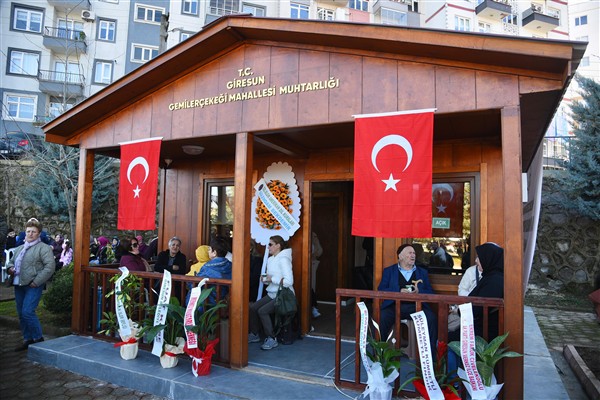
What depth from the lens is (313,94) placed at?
4551 millimetres

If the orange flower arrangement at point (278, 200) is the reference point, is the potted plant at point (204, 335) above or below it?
below

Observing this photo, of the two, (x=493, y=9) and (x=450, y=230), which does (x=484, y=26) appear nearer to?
(x=493, y=9)

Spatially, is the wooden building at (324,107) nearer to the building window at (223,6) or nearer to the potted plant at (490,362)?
the potted plant at (490,362)

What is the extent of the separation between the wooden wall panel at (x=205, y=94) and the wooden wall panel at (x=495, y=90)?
118 inches

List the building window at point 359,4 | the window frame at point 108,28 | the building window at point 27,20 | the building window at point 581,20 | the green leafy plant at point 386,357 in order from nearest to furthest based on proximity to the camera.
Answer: the green leafy plant at point 386,357
the building window at point 27,20
the window frame at point 108,28
the building window at point 359,4
the building window at point 581,20

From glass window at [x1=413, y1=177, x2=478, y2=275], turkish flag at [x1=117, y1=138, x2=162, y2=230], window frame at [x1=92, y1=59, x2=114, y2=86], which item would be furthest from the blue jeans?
window frame at [x1=92, y1=59, x2=114, y2=86]

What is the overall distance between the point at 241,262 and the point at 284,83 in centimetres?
209

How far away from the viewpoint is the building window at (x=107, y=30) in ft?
84.1

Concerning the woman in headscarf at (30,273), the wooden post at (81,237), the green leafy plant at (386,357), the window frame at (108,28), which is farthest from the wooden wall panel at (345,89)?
the window frame at (108,28)

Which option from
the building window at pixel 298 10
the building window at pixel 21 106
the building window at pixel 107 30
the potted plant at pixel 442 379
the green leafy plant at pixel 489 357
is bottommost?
the potted plant at pixel 442 379

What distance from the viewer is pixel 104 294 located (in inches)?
232

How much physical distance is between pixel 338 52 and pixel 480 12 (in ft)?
103

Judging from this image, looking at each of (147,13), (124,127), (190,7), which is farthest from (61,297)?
(147,13)

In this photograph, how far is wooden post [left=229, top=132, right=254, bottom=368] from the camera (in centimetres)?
471
